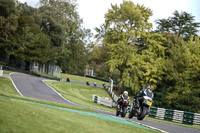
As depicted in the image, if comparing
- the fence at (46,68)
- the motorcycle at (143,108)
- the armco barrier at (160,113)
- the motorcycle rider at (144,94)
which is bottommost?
the armco barrier at (160,113)

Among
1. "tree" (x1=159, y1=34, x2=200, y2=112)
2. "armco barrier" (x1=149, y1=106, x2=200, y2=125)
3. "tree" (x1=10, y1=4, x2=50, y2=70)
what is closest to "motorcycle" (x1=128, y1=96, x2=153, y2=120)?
"armco barrier" (x1=149, y1=106, x2=200, y2=125)

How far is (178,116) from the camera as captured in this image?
95.6 feet

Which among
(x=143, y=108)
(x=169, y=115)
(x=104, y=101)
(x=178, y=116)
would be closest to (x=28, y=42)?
(x=104, y=101)

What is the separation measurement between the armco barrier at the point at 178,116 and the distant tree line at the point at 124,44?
779cm

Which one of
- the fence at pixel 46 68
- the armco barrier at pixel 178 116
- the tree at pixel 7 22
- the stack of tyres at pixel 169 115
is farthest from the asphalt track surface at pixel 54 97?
the fence at pixel 46 68

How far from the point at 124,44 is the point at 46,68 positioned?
2472cm

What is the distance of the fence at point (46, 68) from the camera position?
64.5 meters

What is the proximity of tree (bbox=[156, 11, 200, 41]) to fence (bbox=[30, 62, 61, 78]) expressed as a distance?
25.7 metres

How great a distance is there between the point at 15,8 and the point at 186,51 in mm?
32788

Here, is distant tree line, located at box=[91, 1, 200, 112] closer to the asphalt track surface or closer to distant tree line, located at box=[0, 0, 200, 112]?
distant tree line, located at box=[0, 0, 200, 112]

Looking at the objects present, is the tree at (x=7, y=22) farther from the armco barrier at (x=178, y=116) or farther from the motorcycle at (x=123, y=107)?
the motorcycle at (x=123, y=107)

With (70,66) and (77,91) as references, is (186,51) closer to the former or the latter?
(77,91)

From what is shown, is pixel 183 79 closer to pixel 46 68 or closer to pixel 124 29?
pixel 124 29

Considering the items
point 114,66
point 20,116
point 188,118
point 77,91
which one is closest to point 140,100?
point 20,116
